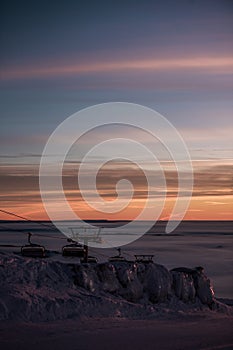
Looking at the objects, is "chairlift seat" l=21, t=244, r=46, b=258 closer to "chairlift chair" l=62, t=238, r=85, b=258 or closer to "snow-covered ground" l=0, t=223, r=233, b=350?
"chairlift chair" l=62, t=238, r=85, b=258

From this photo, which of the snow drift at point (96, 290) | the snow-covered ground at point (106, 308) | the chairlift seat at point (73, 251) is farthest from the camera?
the chairlift seat at point (73, 251)

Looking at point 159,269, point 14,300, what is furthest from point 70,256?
point 14,300

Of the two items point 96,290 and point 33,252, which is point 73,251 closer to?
point 33,252

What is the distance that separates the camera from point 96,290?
17.0m

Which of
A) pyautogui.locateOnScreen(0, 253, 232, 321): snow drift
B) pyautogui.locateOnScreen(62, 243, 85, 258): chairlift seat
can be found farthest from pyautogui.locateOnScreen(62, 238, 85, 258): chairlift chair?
pyautogui.locateOnScreen(0, 253, 232, 321): snow drift

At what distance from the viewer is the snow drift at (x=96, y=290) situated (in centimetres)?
1496

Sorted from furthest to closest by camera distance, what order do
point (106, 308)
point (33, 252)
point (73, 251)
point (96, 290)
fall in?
1. point (73, 251)
2. point (33, 252)
3. point (96, 290)
4. point (106, 308)

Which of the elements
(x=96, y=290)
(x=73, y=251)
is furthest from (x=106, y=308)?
(x=73, y=251)

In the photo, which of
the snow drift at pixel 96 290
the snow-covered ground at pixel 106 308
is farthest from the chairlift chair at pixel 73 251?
the snow-covered ground at pixel 106 308

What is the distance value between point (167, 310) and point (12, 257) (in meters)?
4.17

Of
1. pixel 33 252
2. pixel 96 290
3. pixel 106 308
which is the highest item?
pixel 33 252

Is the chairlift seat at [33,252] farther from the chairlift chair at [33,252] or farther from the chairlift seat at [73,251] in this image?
the chairlift seat at [73,251]

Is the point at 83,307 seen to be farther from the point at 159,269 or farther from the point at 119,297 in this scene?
the point at 159,269

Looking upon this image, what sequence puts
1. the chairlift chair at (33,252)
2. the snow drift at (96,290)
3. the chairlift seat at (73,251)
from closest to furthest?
the snow drift at (96,290), the chairlift chair at (33,252), the chairlift seat at (73,251)
